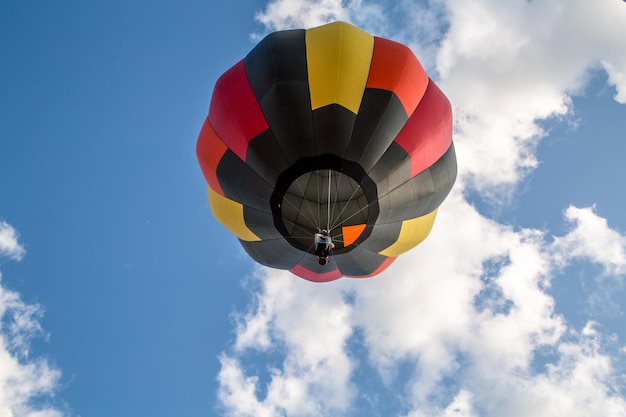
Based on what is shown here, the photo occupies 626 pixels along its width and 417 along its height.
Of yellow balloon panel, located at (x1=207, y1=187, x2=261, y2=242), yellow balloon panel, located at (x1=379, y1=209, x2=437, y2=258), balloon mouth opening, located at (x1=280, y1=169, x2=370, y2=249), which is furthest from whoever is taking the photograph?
yellow balloon panel, located at (x1=379, y1=209, x2=437, y2=258)

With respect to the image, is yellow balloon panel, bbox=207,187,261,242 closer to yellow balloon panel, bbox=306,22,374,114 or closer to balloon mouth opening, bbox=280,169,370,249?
balloon mouth opening, bbox=280,169,370,249

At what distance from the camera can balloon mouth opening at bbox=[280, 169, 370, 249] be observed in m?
6.88

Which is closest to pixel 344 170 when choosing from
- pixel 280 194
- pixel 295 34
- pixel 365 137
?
pixel 365 137

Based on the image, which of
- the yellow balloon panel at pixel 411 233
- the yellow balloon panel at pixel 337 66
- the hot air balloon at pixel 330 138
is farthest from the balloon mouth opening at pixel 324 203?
the yellow balloon panel at pixel 411 233

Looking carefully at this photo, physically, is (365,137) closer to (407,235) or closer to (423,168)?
(423,168)

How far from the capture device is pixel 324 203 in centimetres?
712

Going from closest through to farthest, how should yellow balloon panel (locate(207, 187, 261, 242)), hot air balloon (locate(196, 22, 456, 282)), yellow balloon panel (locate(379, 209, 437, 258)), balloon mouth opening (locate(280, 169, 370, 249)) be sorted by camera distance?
hot air balloon (locate(196, 22, 456, 282))
balloon mouth opening (locate(280, 169, 370, 249))
yellow balloon panel (locate(207, 187, 261, 242))
yellow balloon panel (locate(379, 209, 437, 258))

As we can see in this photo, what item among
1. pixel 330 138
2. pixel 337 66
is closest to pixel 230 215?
pixel 330 138

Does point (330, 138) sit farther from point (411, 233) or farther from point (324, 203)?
point (411, 233)

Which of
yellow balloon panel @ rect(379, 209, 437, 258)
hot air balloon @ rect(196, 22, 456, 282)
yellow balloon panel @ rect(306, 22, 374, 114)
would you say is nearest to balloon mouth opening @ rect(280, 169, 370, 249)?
hot air balloon @ rect(196, 22, 456, 282)

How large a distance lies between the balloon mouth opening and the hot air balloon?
0.02 metres

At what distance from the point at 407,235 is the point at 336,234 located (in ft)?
6.37

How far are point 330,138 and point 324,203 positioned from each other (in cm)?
117

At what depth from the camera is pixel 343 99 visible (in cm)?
671
